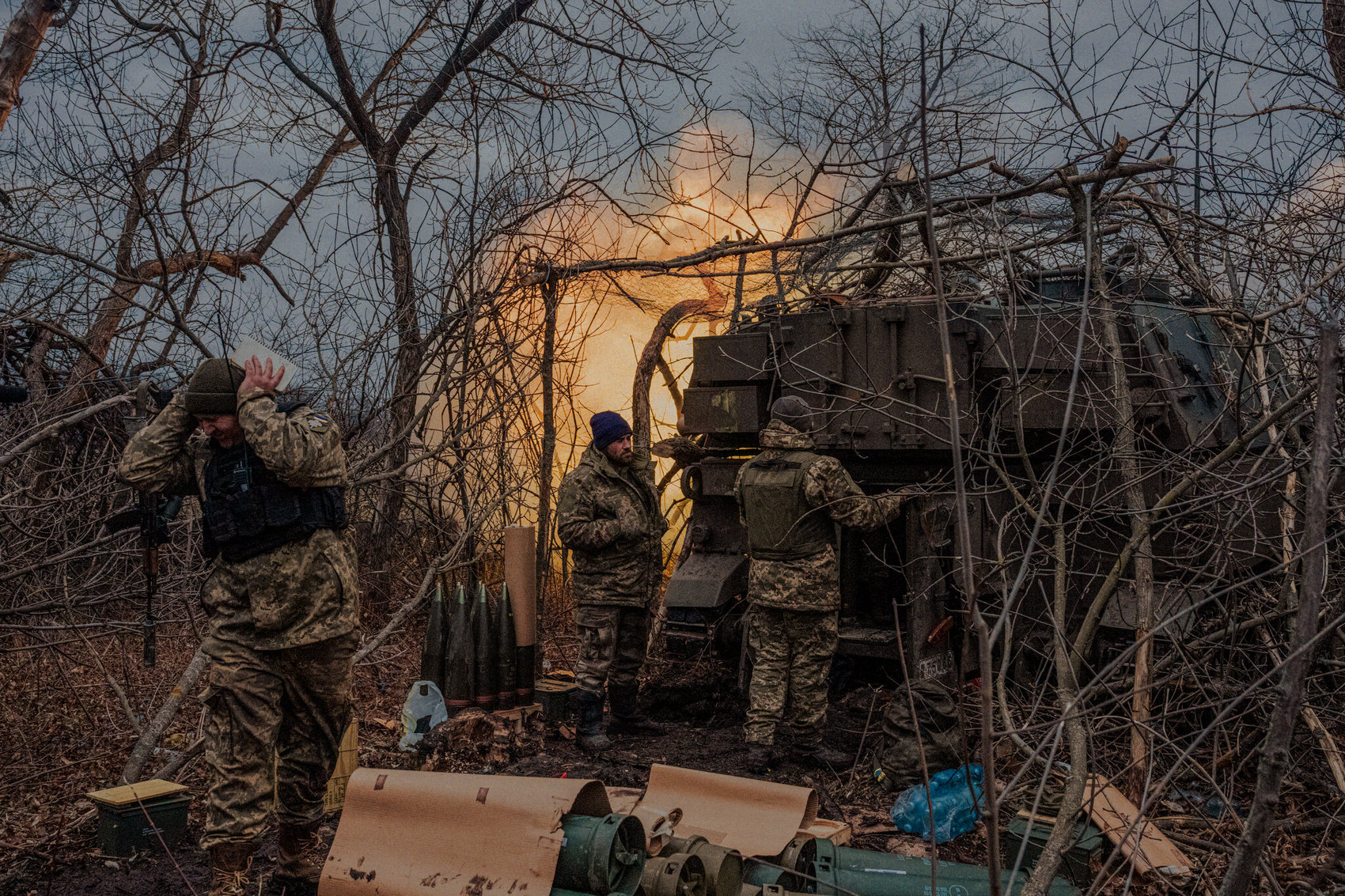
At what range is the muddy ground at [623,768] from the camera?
4566 mm

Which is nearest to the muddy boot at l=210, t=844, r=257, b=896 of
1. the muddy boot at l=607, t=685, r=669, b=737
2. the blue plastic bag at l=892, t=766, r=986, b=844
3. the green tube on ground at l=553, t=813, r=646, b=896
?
the green tube on ground at l=553, t=813, r=646, b=896

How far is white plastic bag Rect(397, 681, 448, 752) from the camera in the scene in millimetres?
6348

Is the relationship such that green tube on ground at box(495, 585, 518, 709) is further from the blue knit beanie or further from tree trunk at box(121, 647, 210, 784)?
tree trunk at box(121, 647, 210, 784)

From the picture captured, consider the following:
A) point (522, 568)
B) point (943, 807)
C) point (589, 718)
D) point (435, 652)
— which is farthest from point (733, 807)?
point (522, 568)

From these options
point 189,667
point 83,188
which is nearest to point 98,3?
point 83,188

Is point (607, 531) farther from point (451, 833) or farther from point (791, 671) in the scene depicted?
point (451, 833)

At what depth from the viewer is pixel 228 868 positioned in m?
3.98

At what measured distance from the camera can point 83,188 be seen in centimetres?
665

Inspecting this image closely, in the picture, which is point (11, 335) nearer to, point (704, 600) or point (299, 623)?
point (704, 600)

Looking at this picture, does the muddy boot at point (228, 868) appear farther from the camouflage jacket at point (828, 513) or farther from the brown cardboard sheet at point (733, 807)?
the camouflage jacket at point (828, 513)

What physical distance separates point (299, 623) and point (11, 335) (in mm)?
7572

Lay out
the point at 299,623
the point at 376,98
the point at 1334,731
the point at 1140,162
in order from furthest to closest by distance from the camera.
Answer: the point at 376,98
the point at 1334,731
the point at 299,623
the point at 1140,162

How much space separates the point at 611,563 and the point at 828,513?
4.44 ft

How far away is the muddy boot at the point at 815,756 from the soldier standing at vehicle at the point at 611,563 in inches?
42.8
